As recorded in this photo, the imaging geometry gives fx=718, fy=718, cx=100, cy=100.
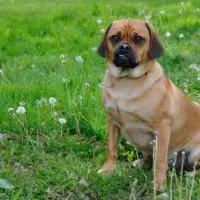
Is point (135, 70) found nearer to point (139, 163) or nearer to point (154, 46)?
point (154, 46)

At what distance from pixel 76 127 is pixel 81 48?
149 inches

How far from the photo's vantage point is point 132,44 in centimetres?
554

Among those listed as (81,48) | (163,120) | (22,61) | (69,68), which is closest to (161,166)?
(163,120)

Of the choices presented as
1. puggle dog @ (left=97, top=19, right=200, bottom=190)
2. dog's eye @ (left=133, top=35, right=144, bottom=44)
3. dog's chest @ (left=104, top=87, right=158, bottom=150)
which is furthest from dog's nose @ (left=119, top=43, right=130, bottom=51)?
dog's chest @ (left=104, top=87, right=158, bottom=150)

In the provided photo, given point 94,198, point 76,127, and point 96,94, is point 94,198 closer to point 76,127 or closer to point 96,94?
point 76,127

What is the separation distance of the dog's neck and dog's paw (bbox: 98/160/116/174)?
0.71 m

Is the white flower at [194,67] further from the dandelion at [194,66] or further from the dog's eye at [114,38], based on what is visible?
the dog's eye at [114,38]

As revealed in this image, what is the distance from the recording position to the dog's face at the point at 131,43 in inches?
217

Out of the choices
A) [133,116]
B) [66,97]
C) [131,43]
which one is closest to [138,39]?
[131,43]

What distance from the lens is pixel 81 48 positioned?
404 inches

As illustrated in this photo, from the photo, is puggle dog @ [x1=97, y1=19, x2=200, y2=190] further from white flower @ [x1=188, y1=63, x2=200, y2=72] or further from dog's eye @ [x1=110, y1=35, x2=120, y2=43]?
white flower @ [x1=188, y1=63, x2=200, y2=72]

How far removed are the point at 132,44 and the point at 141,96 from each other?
1.34ft

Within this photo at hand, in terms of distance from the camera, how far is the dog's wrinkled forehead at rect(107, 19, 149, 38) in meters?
5.55

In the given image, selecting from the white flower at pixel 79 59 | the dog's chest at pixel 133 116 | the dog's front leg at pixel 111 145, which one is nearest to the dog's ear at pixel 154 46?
the dog's chest at pixel 133 116
